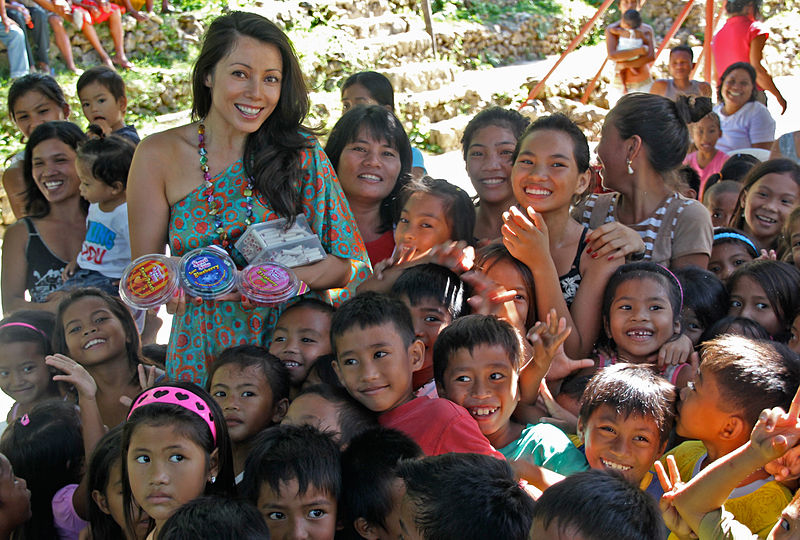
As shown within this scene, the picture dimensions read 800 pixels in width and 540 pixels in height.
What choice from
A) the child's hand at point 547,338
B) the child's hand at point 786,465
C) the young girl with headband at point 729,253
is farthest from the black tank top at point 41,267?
the child's hand at point 786,465

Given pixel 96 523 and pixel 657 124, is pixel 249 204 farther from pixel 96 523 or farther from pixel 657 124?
pixel 657 124

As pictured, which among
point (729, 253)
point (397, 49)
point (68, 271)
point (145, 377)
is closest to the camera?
point (145, 377)

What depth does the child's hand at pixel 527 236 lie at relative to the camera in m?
2.75

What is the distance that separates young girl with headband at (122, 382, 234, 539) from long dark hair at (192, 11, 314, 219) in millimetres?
811

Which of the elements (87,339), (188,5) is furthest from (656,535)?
(188,5)

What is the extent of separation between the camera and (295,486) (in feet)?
6.72

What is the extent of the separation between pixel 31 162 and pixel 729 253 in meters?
3.52

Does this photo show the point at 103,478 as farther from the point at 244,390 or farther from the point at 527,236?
the point at 527,236

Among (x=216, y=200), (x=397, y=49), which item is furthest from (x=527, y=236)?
(x=397, y=49)

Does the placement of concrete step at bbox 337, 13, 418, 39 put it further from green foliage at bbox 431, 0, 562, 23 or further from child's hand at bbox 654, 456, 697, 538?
child's hand at bbox 654, 456, 697, 538

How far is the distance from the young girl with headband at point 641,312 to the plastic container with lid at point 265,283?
117 centimetres

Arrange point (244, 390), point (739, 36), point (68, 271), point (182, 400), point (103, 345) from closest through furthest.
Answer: point (182, 400)
point (244, 390)
point (103, 345)
point (68, 271)
point (739, 36)

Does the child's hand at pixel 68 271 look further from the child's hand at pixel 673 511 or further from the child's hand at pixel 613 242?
the child's hand at pixel 673 511

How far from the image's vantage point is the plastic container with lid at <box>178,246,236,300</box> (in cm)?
261
